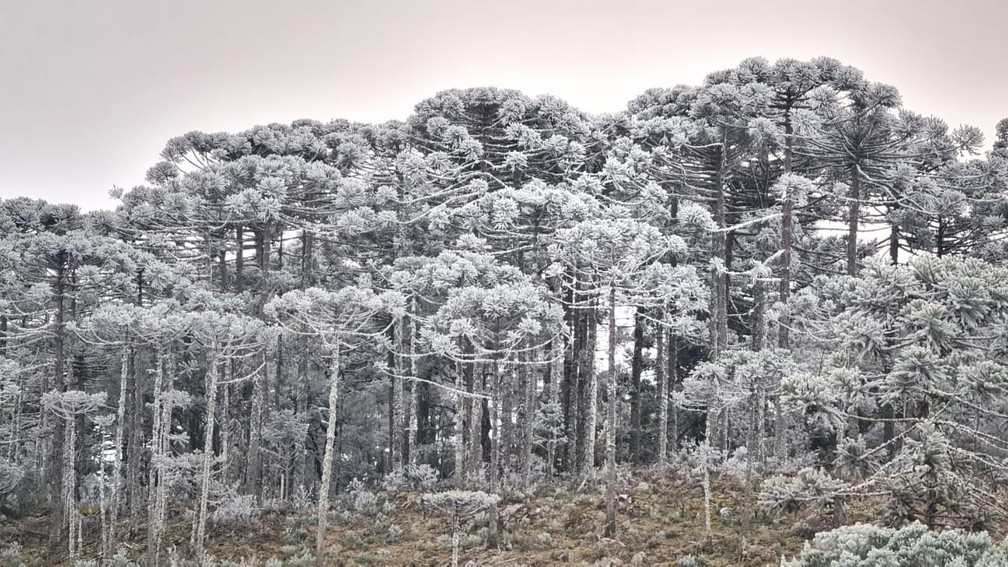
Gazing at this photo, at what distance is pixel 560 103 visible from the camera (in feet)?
93.2

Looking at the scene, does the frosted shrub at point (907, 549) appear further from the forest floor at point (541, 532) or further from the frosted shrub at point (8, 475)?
the frosted shrub at point (8, 475)

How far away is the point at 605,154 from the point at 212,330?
633 inches

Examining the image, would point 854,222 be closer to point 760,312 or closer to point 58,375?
point 760,312

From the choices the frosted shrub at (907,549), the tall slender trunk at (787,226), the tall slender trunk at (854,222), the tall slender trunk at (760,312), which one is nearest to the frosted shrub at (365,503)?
the tall slender trunk at (787,226)

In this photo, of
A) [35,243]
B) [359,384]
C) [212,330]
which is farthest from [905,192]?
[35,243]

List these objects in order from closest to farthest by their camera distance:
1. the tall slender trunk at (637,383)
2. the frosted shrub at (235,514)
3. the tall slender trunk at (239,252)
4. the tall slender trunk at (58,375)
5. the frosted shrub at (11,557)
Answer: the frosted shrub at (11,557), the frosted shrub at (235,514), the tall slender trunk at (58,375), the tall slender trunk at (637,383), the tall slender trunk at (239,252)

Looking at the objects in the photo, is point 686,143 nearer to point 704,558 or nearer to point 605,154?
point 605,154

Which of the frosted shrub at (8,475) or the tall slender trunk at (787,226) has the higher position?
the tall slender trunk at (787,226)

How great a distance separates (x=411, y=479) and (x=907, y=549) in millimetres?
21214

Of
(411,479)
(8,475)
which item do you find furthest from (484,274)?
(8,475)

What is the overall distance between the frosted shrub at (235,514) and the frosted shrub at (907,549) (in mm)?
17838

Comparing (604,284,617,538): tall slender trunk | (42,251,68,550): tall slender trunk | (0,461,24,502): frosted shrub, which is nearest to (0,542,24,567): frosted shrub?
(42,251,68,550): tall slender trunk

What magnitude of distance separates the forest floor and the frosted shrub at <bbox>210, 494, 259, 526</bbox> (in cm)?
25

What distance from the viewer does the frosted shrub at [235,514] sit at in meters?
21.7
